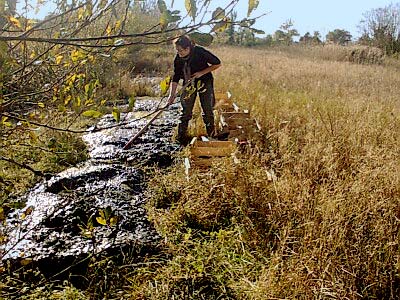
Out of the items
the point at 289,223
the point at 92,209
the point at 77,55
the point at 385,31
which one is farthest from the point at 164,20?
the point at 385,31

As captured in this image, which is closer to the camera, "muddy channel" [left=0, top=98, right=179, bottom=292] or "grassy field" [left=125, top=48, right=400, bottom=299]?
"grassy field" [left=125, top=48, right=400, bottom=299]

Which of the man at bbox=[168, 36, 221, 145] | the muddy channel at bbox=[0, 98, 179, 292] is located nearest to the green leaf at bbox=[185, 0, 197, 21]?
the muddy channel at bbox=[0, 98, 179, 292]

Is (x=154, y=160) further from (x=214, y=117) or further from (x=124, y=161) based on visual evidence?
(x=214, y=117)

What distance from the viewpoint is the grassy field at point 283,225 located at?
7.97 ft

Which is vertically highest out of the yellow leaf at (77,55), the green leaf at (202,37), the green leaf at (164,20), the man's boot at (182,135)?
the green leaf at (164,20)

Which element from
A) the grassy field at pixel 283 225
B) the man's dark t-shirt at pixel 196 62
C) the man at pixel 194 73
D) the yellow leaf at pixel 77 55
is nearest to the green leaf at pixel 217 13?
the yellow leaf at pixel 77 55

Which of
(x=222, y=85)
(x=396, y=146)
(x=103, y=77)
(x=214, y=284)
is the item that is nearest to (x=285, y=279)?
(x=214, y=284)

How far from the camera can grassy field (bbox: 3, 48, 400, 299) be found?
2428 millimetres

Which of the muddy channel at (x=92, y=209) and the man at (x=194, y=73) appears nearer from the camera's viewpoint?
the muddy channel at (x=92, y=209)

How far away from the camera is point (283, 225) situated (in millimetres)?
2812

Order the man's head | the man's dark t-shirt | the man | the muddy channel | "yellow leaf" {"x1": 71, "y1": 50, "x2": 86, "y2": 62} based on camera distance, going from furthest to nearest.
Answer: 1. the man's dark t-shirt
2. the man
3. the man's head
4. the muddy channel
5. "yellow leaf" {"x1": 71, "y1": 50, "x2": 86, "y2": 62}

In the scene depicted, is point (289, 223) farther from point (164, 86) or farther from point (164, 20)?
point (164, 20)

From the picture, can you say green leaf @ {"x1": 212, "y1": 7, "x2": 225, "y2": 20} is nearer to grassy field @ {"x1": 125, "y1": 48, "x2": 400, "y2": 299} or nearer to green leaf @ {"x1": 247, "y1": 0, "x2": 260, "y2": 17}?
green leaf @ {"x1": 247, "y1": 0, "x2": 260, "y2": 17}

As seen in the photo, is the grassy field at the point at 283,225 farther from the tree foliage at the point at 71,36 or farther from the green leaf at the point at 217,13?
the green leaf at the point at 217,13
